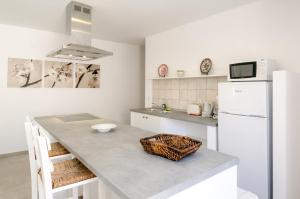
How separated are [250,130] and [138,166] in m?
1.54

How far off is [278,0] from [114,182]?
9.08 feet

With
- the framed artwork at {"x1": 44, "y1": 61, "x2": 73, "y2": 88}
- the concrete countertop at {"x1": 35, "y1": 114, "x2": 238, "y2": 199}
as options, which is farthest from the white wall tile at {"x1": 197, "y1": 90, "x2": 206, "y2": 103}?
the framed artwork at {"x1": 44, "y1": 61, "x2": 73, "y2": 88}

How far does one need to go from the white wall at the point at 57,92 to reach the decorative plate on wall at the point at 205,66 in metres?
2.41

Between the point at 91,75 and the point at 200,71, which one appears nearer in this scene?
→ the point at 200,71

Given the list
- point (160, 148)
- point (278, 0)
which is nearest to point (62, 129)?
point (160, 148)

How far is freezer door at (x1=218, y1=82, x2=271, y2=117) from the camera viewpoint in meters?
2.00

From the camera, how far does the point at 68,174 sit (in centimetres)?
137

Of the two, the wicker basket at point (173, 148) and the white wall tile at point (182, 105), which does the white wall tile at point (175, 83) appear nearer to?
the white wall tile at point (182, 105)

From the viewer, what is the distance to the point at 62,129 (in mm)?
2049

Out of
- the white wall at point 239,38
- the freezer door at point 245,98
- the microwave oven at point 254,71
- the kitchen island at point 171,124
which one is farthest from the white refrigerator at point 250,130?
the kitchen island at point 171,124

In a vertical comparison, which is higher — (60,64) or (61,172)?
(60,64)

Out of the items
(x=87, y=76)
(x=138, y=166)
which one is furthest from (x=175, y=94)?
(x=138, y=166)

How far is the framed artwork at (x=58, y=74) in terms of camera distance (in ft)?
12.9

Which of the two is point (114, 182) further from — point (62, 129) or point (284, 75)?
point (284, 75)
